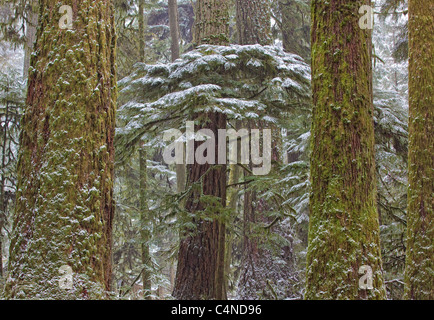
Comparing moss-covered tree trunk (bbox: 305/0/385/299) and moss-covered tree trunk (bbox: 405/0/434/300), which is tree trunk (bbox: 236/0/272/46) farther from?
moss-covered tree trunk (bbox: 305/0/385/299)

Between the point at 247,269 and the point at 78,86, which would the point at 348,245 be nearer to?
the point at 78,86

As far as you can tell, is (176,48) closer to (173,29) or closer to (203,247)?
(173,29)

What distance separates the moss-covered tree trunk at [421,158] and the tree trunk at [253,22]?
391 cm

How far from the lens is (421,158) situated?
603 cm

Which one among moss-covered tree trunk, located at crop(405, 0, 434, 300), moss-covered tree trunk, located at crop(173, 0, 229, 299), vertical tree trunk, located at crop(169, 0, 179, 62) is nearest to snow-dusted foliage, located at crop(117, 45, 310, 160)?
moss-covered tree trunk, located at crop(173, 0, 229, 299)

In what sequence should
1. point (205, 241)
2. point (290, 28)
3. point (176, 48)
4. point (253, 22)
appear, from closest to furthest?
point (205, 241)
point (253, 22)
point (176, 48)
point (290, 28)

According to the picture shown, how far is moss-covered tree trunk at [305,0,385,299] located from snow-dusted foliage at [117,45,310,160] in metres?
1.84

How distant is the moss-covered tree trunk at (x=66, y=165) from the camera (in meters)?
3.20

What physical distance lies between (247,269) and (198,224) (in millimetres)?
3553

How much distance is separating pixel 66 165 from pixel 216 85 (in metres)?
3.31

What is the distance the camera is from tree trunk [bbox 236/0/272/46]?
386 inches

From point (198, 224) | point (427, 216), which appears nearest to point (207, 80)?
point (198, 224)

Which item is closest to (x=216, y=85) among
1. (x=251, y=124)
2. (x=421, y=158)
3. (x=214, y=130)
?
(x=214, y=130)
